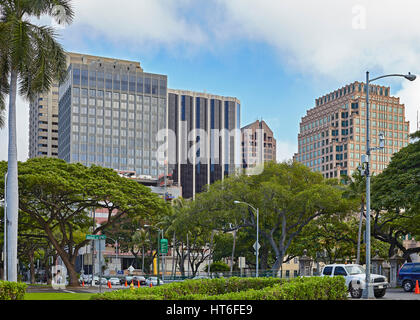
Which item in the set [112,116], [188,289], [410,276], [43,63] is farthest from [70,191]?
[112,116]

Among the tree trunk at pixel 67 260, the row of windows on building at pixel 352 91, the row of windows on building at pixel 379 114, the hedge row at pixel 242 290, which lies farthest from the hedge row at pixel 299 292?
the row of windows on building at pixel 352 91

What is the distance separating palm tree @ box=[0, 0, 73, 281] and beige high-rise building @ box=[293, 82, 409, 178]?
147622mm

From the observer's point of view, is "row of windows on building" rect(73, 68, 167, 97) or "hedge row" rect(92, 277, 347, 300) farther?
"row of windows on building" rect(73, 68, 167, 97)

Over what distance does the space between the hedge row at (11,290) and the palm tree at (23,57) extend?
11.8 metres

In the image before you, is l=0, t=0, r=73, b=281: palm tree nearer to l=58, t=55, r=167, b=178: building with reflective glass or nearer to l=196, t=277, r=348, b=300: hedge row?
l=196, t=277, r=348, b=300: hedge row

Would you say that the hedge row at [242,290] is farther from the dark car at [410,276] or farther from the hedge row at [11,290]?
the dark car at [410,276]

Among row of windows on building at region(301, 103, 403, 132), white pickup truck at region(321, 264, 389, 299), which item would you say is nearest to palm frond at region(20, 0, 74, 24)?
white pickup truck at region(321, 264, 389, 299)

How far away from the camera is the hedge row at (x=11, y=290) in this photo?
1712 cm

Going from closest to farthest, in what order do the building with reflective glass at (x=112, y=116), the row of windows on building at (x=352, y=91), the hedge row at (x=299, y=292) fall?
the hedge row at (x=299, y=292)
the row of windows on building at (x=352, y=91)
the building with reflective glass at (x=112, y=116)

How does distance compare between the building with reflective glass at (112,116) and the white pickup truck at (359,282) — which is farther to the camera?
the building with reflective glass at (112,116)

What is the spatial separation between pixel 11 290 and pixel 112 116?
581 ft

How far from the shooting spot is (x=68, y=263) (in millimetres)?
60781

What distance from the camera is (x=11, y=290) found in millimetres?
17484

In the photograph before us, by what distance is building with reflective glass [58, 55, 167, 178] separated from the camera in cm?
18675
